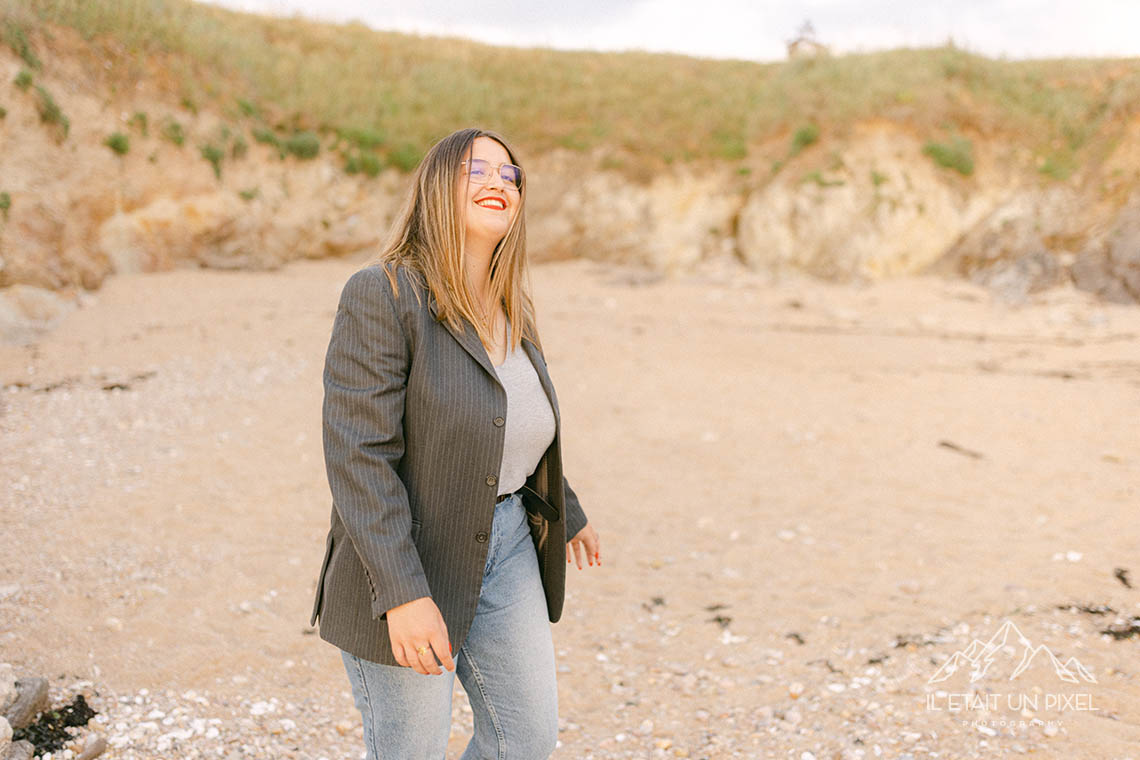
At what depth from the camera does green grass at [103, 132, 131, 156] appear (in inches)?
402

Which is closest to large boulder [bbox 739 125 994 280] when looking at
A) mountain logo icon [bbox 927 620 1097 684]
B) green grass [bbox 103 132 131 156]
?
green grass [bbox 103 132 131 156]

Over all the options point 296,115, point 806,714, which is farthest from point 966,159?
point 806,714

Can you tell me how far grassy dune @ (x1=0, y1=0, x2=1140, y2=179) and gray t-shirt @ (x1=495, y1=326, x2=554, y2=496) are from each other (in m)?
12.0

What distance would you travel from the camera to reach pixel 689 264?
48.5ft

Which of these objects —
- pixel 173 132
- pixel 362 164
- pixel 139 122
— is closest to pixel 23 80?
pixel 139 122

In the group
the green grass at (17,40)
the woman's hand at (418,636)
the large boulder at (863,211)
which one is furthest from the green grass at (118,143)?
the woman's hand at (418,636)

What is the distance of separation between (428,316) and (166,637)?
8.55ft

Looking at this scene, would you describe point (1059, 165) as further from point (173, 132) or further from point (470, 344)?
point (470, 344)

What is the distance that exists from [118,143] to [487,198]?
10587 mm

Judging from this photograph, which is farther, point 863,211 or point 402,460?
point 863,211

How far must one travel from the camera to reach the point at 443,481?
66.2 inches

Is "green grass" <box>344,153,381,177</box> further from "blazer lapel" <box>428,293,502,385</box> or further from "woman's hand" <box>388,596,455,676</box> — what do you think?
"woman's hand" <box>388,596,455,676</box>

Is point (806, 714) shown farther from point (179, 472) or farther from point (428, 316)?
point (179, 472)

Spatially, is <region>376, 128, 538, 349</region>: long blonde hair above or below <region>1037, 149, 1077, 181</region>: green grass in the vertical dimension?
below
